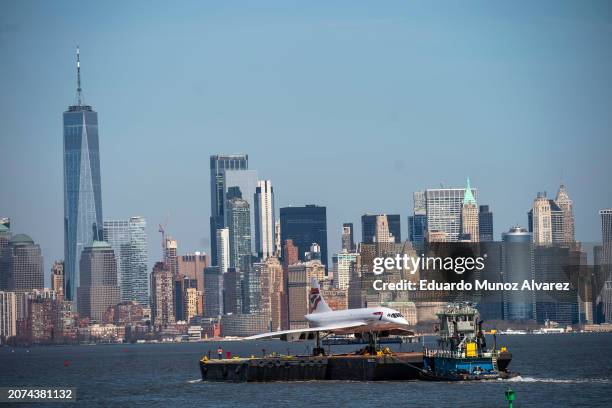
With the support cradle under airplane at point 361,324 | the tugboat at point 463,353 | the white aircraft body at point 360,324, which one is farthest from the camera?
the white aircraft body at point 360,324

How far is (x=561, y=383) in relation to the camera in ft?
462

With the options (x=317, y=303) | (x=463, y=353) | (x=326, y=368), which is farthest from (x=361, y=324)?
(x=317, y=303)

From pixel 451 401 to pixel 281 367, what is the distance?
91.7ft

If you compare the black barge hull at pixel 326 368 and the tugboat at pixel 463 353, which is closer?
the tugboat at pixel 463 353

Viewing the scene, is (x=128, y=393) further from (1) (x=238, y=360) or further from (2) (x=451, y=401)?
(2) (x=451, y=401)

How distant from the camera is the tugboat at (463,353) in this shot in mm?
131125

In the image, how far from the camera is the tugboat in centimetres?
13112

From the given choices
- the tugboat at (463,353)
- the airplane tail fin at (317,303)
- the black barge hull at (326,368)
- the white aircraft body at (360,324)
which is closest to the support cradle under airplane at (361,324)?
the white aircraft body at (360,324)

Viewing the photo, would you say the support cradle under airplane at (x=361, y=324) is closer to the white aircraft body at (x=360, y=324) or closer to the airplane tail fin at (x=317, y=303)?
the white aircraft body at (x=360, y=324)

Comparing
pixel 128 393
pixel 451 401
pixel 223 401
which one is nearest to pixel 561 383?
pixel 451 401

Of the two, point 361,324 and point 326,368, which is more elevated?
point 361,324

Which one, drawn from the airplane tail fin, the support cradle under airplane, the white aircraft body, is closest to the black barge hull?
the support cradle under airplane

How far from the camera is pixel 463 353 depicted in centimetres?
13175

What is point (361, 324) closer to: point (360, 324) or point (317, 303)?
point (360, 324)
